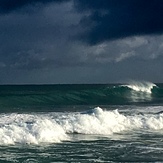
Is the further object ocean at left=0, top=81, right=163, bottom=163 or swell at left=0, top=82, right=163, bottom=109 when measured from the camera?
swell at left=0, top=82, right=163, bottom=109

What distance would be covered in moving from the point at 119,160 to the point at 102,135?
646 centimetres

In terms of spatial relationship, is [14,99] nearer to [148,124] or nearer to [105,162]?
[148,124]

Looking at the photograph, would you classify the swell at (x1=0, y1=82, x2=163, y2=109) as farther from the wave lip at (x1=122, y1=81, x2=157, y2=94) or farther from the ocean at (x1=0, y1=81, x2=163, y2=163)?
the ocean at (x1=0, y1=81, x2=163, y2=163)

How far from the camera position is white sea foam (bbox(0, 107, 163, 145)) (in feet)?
60.2

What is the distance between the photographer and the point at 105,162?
1466 cm

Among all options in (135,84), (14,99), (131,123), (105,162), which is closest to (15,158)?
(105,162)

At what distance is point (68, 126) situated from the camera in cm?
2233

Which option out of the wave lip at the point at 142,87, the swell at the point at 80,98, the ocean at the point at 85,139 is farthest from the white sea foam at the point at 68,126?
the wave lip at the point at 142,87

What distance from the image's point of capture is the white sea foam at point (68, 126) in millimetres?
18344

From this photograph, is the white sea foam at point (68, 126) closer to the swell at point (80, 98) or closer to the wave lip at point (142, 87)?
the swell at point (80, 98)

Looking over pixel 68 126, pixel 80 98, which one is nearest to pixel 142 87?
pixel 80 98

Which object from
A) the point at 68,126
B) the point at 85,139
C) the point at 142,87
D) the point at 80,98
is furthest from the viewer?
the point at 142,87

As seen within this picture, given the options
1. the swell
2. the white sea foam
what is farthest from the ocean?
the swell

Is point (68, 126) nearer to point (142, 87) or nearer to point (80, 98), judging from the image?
point (80, 98)
